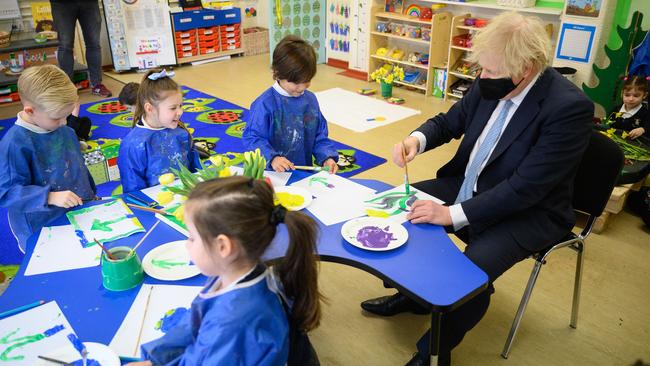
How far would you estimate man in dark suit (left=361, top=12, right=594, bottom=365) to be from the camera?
1714mm

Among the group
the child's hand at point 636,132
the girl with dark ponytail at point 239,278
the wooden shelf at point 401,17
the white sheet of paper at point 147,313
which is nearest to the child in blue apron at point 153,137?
the white sheet of paper at point 147,313

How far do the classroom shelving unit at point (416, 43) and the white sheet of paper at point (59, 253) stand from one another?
4.21 m

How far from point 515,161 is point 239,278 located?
46.8 inches

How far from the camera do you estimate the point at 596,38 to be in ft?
13.0

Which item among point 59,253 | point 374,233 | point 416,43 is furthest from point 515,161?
point 416,43

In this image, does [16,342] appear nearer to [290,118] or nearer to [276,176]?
[276,176]

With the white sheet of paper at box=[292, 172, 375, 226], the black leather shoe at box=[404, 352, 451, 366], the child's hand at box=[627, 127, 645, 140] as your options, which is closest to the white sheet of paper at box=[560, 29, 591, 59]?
the child's hand at box=[627, 127, 645, 140]

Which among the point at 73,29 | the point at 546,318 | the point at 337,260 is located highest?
the point at 73,29

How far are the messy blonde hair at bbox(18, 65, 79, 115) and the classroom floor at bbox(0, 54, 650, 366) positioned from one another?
136 cm

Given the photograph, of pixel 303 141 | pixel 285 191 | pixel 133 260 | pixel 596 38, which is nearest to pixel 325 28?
pixel 596 38

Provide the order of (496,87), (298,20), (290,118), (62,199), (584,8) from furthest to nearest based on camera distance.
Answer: (298,20) → (584,8) → (290,118) → (496,87) → (62,199)

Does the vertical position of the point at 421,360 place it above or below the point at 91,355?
below

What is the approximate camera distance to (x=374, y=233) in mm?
1573

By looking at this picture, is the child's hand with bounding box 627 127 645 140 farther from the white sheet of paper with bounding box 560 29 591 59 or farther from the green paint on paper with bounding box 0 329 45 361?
the green paint on paper with bounding box 0 329 45 361
